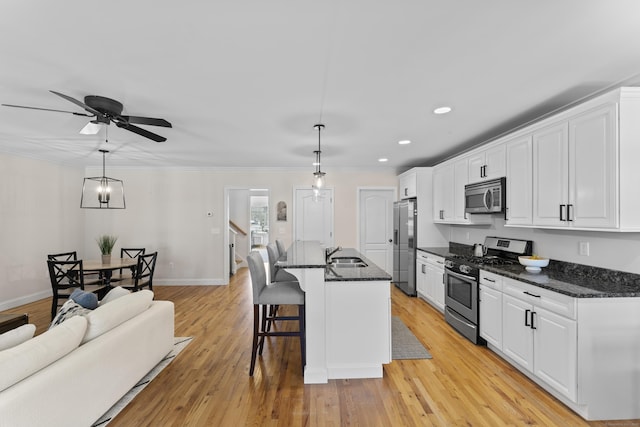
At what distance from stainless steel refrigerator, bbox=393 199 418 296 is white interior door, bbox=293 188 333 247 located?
132 centimetres

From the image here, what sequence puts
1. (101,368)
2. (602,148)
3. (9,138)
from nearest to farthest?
(101,368) → (602,148) → (9,138)

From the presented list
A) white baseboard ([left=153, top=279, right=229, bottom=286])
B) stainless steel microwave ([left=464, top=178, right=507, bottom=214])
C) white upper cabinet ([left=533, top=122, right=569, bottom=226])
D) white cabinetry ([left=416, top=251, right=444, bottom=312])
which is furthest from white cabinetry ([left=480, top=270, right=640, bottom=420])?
white baseboard ([left=153, top=279, right=229, bottom=286])

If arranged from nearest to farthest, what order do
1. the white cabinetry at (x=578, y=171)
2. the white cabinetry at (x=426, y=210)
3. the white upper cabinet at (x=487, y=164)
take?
the white cabinetry at (x=578, y=171), the white upper cabinet at (x=487, y=164), the white cabinetry at (x=426, y=210)

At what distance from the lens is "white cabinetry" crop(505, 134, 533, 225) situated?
2961mm

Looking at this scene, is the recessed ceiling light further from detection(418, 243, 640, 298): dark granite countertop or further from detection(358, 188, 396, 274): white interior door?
detection(358, 188, 396, 274): white interior door

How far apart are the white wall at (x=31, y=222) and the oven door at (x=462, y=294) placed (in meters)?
6.44

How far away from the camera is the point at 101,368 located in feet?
6.60

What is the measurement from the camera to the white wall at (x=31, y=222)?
4613 mm

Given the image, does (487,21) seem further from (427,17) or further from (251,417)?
(251,417)

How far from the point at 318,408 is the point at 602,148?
2.83 m

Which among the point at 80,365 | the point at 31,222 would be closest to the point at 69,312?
the point at 80,365

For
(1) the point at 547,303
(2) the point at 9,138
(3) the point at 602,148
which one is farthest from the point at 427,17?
(2) the point at 9,138

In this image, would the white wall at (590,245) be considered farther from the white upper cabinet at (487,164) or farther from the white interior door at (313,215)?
the white interior door at (313,215)

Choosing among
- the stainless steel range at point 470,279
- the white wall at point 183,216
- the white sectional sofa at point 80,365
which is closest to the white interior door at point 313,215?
the white wall at point 183,216
